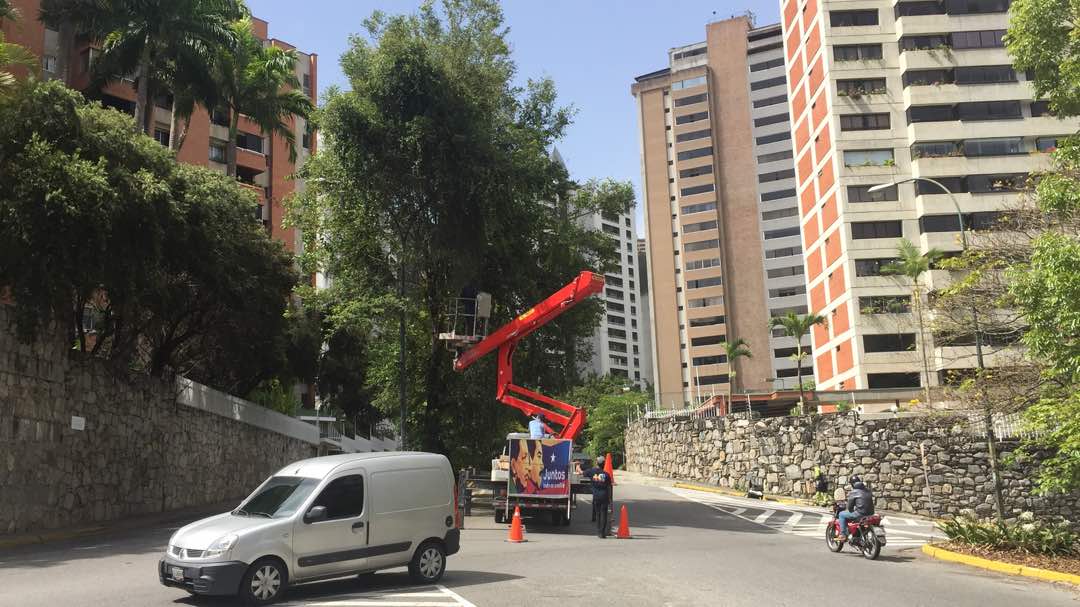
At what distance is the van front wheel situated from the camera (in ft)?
37.4

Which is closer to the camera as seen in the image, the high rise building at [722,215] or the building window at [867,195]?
the building window at [867,195]

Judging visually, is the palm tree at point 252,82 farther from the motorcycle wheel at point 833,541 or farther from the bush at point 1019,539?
the bush at point 1019,539

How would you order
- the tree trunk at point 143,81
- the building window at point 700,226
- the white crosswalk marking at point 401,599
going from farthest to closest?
1. the building window at point 700,226
2. the tree trunk at point 143,81
3. the white crosswalk marking at point 401,599

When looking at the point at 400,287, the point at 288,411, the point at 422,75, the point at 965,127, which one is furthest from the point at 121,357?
the point at 965,127

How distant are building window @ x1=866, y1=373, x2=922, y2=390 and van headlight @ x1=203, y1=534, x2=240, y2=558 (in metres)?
47.6

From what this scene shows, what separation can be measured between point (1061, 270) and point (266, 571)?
11985 mm

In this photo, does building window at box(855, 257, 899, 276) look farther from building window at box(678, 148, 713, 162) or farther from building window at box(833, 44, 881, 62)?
building window at box(678, 148, 713, 162)

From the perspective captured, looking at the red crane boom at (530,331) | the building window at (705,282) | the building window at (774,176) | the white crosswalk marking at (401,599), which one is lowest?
the white crosswalk marking at (401,599)

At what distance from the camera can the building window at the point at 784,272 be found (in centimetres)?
10475

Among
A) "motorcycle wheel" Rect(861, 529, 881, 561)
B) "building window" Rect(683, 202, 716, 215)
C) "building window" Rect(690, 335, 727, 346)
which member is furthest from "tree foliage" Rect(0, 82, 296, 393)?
"building window" Rect(683, 202, 716, 215)

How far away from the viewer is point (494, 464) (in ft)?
67.1

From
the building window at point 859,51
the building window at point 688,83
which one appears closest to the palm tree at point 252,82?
the building window at point 859,51

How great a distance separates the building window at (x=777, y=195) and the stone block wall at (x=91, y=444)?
89250 millimetres

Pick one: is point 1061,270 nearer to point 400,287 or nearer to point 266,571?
point 266,571
